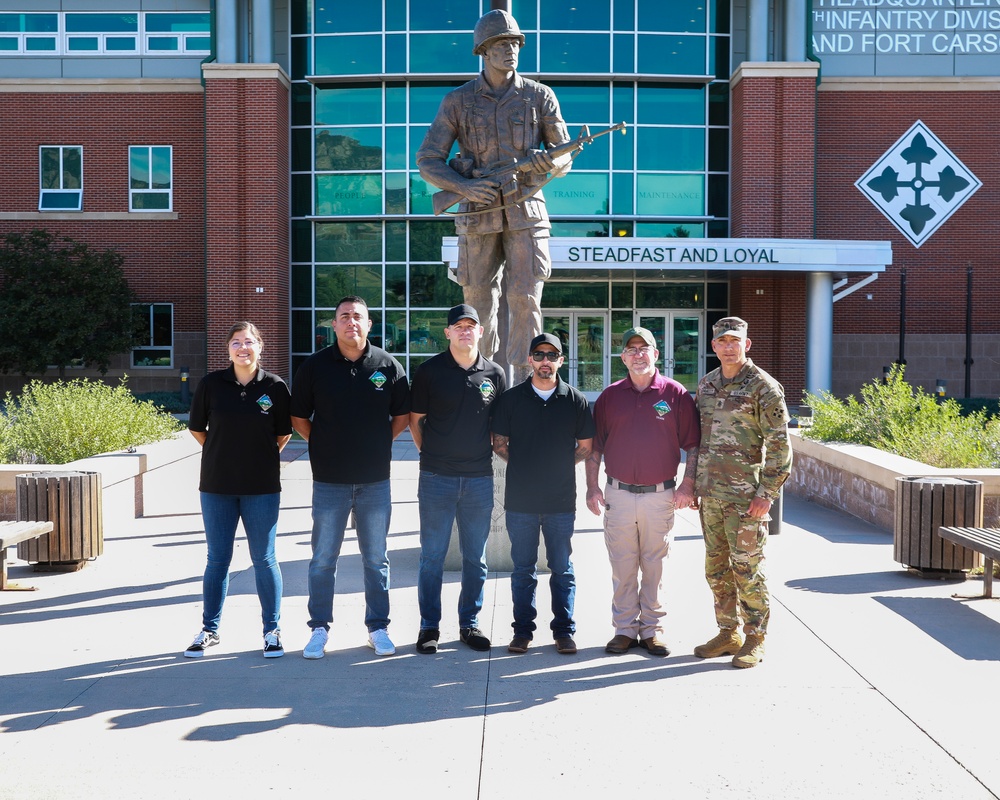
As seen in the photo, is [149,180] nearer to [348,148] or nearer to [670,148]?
[348,148]

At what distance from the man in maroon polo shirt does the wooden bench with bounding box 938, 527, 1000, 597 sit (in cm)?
200

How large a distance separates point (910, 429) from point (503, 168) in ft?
21.3

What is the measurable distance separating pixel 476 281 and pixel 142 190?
22841 mm

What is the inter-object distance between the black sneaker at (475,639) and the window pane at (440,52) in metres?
22.5

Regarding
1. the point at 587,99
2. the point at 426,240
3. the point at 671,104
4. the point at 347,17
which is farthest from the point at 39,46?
the point at 671,104

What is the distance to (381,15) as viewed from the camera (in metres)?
26.0

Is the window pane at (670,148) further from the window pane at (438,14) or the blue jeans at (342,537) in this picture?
the blue jeans at (342,537)

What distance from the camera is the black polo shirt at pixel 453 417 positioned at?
18.4 ft

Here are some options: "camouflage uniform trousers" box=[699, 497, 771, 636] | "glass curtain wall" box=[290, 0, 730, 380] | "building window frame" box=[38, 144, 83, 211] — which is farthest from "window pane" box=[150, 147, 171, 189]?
"camouflage uniform trousers" box=[699, 497, 771, 636]

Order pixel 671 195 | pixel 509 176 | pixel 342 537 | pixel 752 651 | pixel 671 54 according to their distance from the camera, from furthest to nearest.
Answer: pixel 671 195
pixel 671 54
pixel 509 176
pixel 342 537
pixel 752 651

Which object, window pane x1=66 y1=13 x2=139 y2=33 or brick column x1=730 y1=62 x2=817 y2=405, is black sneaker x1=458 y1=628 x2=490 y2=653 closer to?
brick column x1=730 y1=62 x2=817 y2=405

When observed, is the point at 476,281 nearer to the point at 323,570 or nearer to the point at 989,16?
the point at 323,570

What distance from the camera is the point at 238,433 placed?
18.2ft

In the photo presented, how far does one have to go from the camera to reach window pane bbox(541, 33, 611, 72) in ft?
84.7
